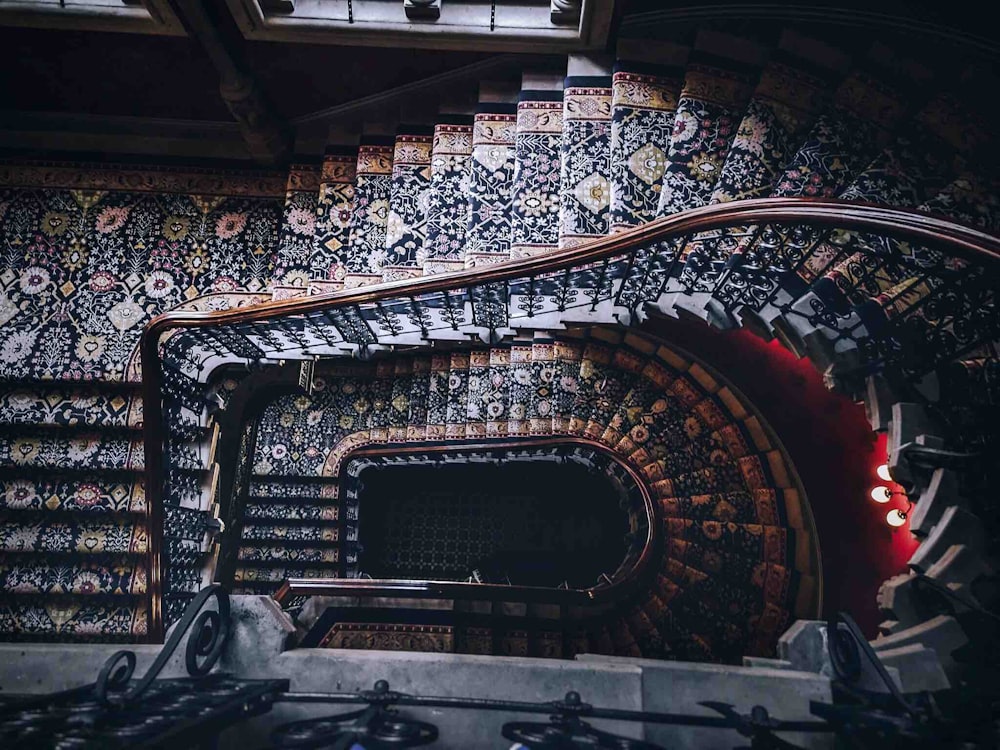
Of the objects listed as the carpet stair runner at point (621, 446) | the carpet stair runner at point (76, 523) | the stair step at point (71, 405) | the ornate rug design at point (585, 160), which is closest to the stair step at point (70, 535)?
the carpet stair runner at point (76, 523)

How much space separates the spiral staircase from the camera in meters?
2.72

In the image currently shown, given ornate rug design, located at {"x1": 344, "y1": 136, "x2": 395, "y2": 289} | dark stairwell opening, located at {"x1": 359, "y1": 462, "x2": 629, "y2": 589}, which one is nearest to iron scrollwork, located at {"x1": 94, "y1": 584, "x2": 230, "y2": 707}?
ornate rug design, located at {"x1": 344, "y1": 136, "x2": 395, "y2": 289}

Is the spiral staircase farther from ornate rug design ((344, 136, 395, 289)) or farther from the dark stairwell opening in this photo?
the dark stairwell opening

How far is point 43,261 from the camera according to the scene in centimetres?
518

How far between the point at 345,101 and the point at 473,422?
9.53 ft

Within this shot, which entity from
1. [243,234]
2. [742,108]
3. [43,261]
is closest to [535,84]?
[742,108]

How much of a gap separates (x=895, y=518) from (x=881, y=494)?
155 mm

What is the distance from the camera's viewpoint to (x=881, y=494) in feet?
12.7

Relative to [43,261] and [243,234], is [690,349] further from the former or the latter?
[43,261]

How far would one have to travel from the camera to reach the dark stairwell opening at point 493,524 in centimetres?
647

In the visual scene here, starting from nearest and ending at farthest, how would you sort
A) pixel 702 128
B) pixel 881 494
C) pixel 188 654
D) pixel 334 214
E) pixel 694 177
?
pixel 188 654, pixel 694 177, pixel 702 128, pixel 881 494, pixel 334 214

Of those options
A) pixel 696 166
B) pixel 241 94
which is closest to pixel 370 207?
pixel 241 94

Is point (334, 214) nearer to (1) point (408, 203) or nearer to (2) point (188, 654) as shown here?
(1) point (408, 203)

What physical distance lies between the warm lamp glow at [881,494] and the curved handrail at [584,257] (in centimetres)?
215
